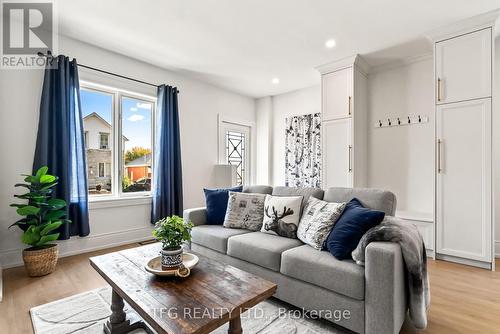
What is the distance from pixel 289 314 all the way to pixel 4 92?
361cm

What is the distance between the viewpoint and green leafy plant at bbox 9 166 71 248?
2.45m

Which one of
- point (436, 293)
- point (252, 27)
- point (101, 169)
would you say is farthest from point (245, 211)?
point (101, 169)

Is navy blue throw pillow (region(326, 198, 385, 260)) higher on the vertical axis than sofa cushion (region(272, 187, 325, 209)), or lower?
lower

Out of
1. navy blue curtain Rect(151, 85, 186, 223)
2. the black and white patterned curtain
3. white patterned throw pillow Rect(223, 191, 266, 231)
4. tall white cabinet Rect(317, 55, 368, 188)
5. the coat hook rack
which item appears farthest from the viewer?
the black and white patterned curtain

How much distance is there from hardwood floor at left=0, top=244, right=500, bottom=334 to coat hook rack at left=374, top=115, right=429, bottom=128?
1.89 metres

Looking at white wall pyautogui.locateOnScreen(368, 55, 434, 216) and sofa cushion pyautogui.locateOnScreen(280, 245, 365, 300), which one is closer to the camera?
sofa cushion pyautogui.locateOnScreen(280, 245, 365, 300)

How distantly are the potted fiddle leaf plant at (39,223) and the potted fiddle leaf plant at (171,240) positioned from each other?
68.3 inches

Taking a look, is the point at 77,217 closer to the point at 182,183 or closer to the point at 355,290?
the point at 182,183

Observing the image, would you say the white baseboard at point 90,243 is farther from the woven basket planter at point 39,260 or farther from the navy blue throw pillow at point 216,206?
the navy blue throw pillow at point 216,206

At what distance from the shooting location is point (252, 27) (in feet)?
9.30

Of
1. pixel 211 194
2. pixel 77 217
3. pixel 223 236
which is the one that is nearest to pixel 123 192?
pixel 77 217

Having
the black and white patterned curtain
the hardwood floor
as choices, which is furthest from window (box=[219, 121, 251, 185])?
the hardwood floor

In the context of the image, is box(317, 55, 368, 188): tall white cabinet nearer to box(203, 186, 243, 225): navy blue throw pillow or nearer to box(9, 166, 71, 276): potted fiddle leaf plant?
box(203, 186, 243, 225): navy blue throw pillow

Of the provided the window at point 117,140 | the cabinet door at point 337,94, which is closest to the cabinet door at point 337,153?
the cabinet door at point 337,94
